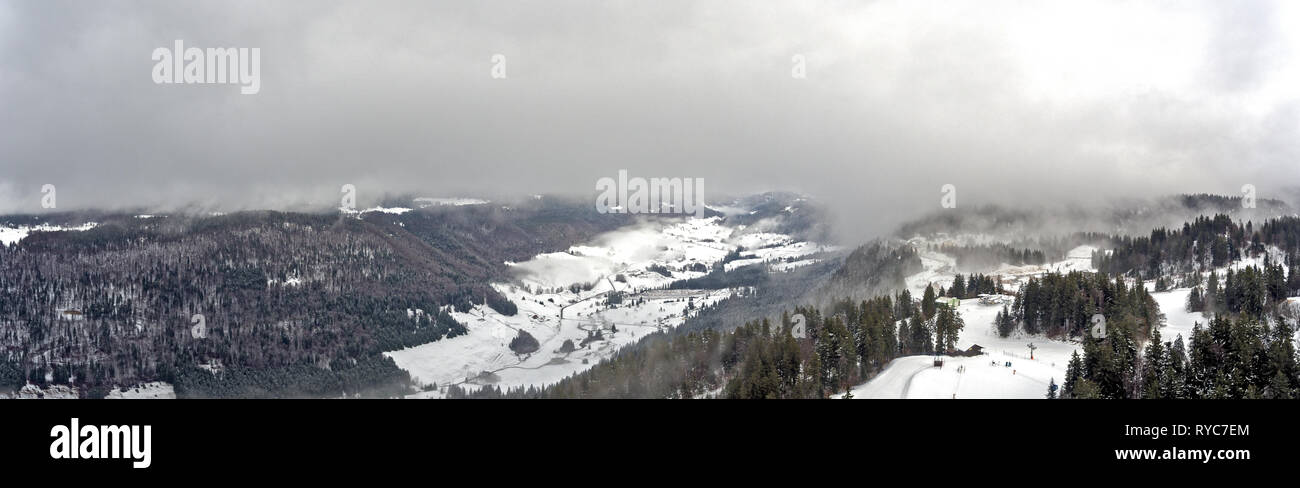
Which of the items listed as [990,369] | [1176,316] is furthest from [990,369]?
[1176,316]

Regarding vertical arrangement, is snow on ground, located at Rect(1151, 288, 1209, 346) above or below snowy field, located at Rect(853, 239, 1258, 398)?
above

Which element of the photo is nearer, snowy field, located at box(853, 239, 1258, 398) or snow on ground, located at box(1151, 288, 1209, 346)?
snowy field, located at box(853, 239, 1258, 398)

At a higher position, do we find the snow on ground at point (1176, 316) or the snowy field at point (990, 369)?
the snow on ground at point (1176, 316)

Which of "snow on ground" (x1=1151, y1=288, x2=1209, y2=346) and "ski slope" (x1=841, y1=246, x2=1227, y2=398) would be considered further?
"snow on ground" (x1=1151, y1=288, x2=1209, y2=346)

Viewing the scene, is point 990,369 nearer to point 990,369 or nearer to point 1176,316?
point 990,369

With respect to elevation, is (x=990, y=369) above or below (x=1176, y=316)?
below

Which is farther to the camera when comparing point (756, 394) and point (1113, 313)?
point (1113, 313)

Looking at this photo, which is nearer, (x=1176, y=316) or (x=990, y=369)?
(x=990, y=369)
